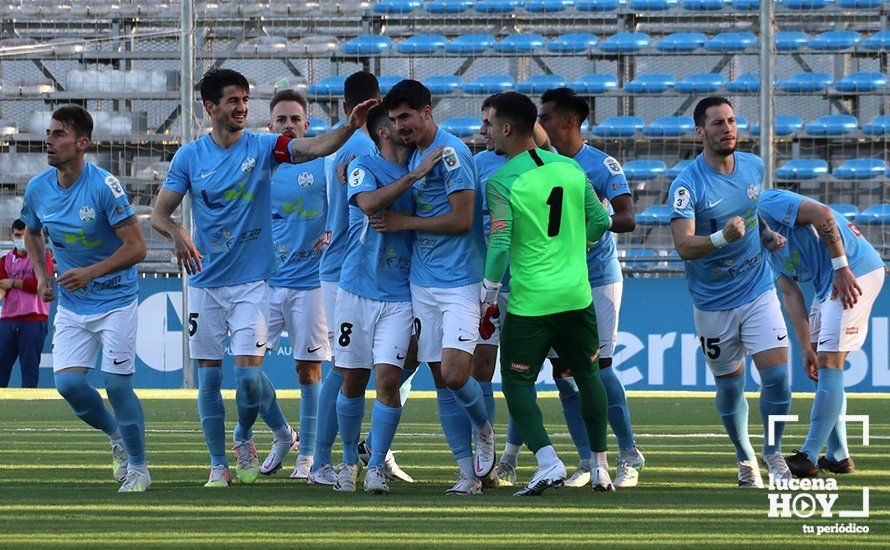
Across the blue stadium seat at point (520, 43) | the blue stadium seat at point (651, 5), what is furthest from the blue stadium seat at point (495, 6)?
the blue stadium seat at point (651, 5)

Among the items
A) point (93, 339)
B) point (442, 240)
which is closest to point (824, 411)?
point (442, 240)

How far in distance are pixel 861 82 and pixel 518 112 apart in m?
15.1

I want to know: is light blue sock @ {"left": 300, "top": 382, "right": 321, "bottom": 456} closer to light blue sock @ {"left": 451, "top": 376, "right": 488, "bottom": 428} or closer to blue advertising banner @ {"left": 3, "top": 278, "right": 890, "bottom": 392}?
light blue sock @ {"left": 451, "top": 376, "right": 488, "bottom": 428}

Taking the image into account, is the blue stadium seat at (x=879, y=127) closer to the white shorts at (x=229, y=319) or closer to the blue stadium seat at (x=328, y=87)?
the blue stadium seat at (x=328, y=87)

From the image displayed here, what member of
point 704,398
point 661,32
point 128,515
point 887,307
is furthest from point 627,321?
point 128,515

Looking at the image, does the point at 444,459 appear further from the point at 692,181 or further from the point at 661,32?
the point at 661,32

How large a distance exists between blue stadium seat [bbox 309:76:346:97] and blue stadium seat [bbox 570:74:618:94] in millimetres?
3488

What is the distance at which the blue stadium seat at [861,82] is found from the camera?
20.6 metres

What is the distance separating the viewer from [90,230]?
24.4ft

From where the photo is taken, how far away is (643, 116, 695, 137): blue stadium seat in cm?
2064

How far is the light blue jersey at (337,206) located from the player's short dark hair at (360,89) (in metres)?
0.24

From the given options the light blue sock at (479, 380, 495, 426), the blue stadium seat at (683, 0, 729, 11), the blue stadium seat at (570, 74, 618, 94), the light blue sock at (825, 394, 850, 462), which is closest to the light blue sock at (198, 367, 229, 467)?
the light blue sock at (479, 380, 495, 426)

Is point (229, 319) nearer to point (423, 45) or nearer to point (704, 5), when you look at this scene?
point (423, 45)

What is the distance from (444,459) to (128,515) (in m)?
3.26
